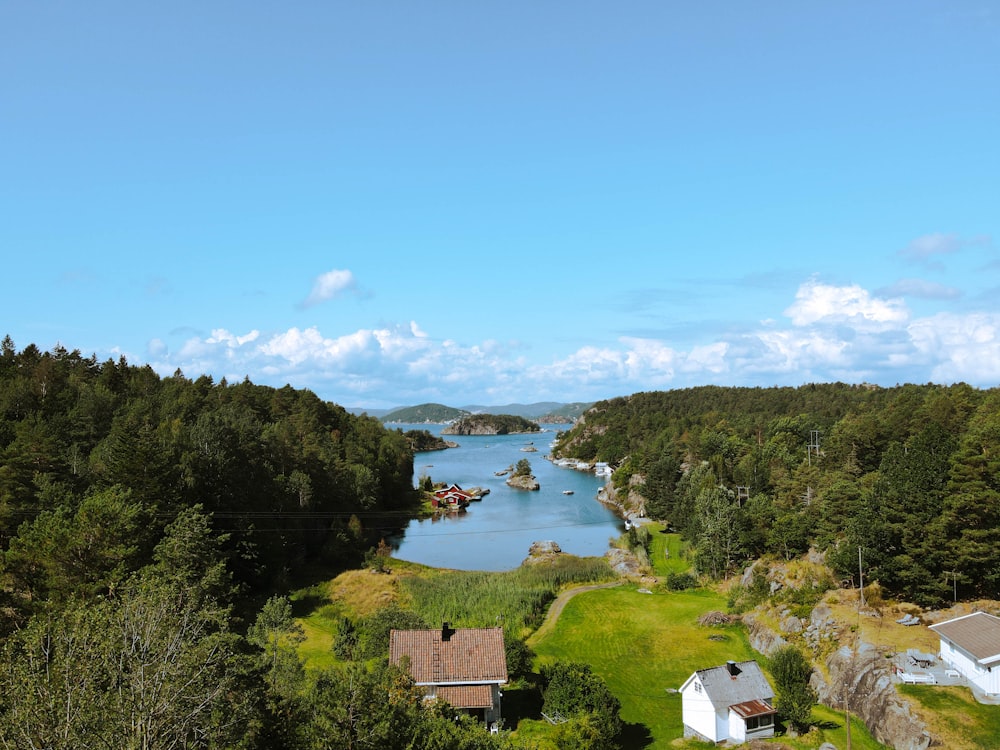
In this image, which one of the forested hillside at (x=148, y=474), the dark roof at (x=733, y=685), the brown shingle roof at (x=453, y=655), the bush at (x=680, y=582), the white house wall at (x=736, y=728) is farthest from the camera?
the bush at (x=680, y=582)

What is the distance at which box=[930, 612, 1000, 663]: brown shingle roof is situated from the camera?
26.1m

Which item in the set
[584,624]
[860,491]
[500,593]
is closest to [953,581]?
[860,491]

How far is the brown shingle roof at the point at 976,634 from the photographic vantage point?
26109 millimetres

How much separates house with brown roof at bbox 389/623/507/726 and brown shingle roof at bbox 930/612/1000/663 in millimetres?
18812

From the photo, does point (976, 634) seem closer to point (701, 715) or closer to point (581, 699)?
point (701, 715)

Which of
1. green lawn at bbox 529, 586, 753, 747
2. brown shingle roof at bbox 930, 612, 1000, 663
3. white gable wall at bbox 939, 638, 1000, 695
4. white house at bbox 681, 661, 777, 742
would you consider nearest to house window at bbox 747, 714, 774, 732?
white house at bbox 681, 661, 777, 742

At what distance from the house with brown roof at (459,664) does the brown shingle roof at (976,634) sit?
741 inches

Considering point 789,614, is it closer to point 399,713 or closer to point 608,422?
point 399,713

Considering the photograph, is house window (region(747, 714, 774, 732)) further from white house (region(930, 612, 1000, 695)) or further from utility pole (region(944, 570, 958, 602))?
utility pole (region(944, 570, 958, 602))

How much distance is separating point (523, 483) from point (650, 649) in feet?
273

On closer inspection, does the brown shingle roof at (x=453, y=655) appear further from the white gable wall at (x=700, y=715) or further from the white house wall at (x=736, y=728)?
the white house wall at (x=736, y=728)

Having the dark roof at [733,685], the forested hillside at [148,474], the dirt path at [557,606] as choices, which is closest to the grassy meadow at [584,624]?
the dirt path at [557,606]

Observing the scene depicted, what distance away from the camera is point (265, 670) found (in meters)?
19.3

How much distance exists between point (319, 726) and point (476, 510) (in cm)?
8382
